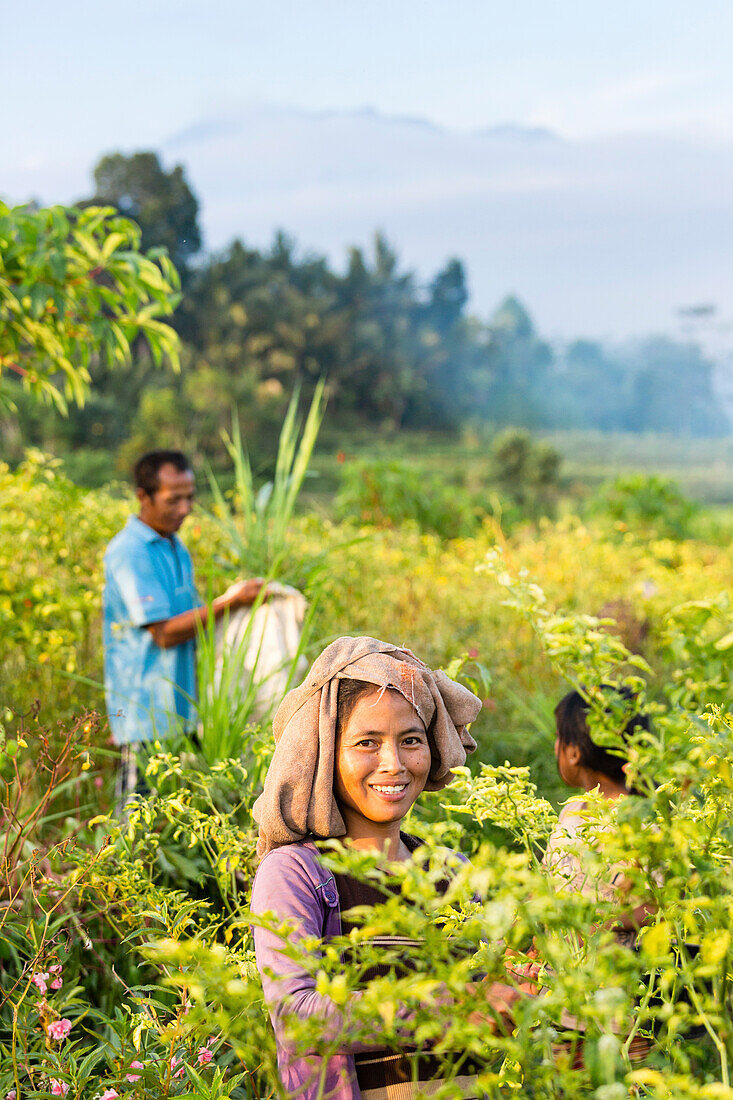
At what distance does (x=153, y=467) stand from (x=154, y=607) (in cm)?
46

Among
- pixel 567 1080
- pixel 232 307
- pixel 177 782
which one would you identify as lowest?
pixel 177 782

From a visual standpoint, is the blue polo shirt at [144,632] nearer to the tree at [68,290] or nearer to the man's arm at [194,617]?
the man's arm at [194,617]

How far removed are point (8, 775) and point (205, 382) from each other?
2528 centimetres

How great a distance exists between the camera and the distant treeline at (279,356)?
81.9 ft

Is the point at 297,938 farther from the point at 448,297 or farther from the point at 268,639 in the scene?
the point at 448,297

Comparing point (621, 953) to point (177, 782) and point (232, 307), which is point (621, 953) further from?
point (232, 307)

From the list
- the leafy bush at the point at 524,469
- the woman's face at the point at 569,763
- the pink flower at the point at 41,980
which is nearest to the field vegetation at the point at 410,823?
the pink flower at the point at 41,980

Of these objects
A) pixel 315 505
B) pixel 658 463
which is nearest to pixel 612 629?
pixel 315 505

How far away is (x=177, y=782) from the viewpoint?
270 centimetres

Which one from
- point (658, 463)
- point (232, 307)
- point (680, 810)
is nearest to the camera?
point (680, 810)

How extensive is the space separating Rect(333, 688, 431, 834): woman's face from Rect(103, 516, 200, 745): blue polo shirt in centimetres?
155

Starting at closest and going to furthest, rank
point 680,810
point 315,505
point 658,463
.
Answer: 1. point 680,810
2. point 315,505
3. point 658,463

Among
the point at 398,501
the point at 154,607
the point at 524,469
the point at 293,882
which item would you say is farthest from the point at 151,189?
the point at 293,882

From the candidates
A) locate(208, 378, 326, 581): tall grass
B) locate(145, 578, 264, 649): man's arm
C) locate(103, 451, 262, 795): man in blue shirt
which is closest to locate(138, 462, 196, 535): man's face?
locate(103, 451, 262, 795): man in blue shirt
